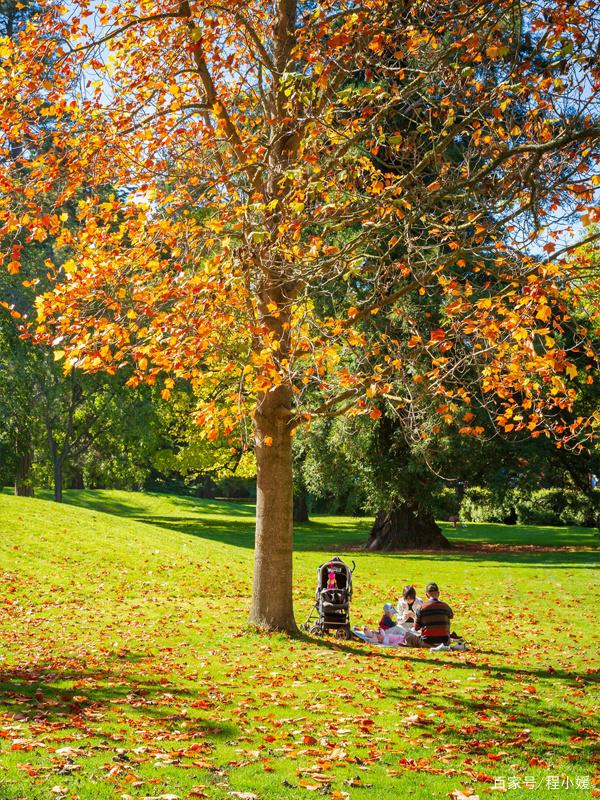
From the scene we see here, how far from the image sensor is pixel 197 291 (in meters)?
8.64

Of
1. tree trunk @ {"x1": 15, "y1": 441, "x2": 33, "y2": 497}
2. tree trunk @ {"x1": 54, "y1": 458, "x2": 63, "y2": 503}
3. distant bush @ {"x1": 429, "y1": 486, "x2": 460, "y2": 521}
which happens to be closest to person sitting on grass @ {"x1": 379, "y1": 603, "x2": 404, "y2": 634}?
distant bush @ {"x1": 429, "y1": 486, "x2": 460, "y2": 521}

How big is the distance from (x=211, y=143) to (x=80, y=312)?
3.76 metres

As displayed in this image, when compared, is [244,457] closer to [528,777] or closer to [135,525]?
[135,525]

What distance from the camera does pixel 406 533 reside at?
2981 centimetres

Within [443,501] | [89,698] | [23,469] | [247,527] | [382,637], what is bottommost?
[247,527]

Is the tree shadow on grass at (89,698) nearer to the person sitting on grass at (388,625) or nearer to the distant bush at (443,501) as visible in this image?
the person sitting on grass at (388,625)

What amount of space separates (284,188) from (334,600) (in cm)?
633

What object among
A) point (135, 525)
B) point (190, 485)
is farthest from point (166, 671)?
point (190, 485)

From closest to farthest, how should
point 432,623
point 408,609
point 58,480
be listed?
point 432,623, point 408,609, point 58,480

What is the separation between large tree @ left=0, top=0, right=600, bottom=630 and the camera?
8703 millimetres

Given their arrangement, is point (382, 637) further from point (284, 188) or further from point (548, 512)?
point (548, 512)

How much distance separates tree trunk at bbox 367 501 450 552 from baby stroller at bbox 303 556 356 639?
16.7 m

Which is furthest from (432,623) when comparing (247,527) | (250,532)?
(247,527)

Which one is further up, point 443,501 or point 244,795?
point 443,501
